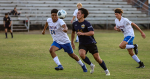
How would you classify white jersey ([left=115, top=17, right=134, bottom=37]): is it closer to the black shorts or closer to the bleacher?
the black shorts

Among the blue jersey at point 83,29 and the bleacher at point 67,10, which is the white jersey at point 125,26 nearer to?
the blue jersey at point 83,29

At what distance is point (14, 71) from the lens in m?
6.55

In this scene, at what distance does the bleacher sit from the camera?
27.5 metres

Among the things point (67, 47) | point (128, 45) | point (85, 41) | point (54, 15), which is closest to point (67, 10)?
point (128, 45)

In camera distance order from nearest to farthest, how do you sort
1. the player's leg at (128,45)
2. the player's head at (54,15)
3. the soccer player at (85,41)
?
the soccer player at (85,41)
the player's head at (54,15)
the player's leg at (128,45)

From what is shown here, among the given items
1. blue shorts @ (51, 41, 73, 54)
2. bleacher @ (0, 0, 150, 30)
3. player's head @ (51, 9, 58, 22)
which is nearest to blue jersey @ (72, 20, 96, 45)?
blue shorts @ (51, 41, 73, 54)

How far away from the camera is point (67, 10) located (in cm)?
2981

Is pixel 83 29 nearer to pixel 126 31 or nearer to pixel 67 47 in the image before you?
pixel 67 47

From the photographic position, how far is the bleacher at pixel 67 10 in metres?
27.5

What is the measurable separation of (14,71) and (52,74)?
45.4 inches

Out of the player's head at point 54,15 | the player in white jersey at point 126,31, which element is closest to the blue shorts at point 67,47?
the player's head at point 54,15

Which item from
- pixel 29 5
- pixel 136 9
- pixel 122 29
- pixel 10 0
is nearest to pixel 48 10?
pixel 29 5

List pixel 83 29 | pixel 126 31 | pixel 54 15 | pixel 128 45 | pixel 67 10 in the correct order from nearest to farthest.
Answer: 1. pixel 83 29
2. pixel 54 15
3. pixel 128 45
4. pixel 126 31
5. pixel 67 10

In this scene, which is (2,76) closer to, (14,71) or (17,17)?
(14,71)
